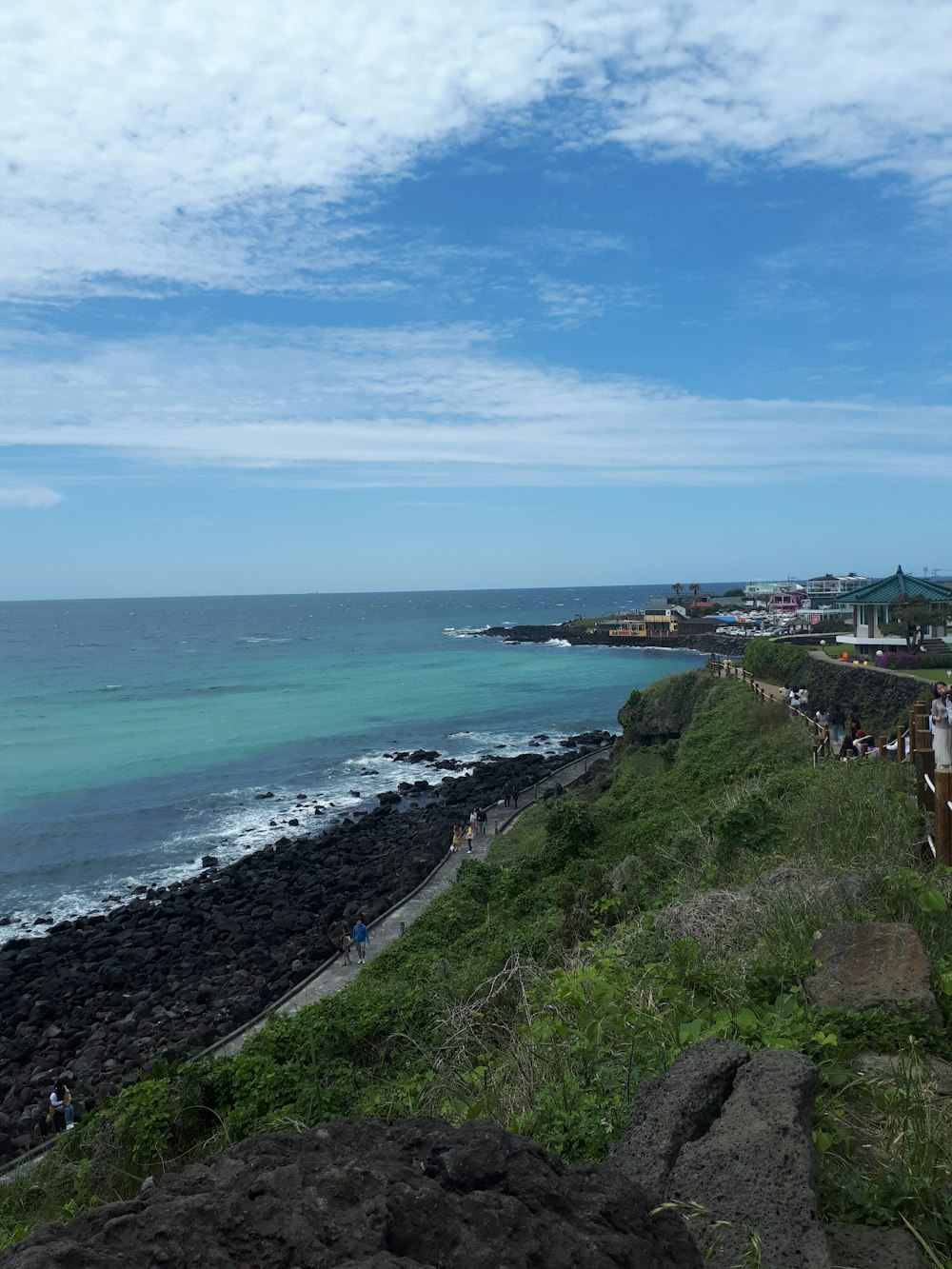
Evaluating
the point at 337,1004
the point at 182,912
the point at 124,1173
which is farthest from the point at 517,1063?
the point at 182,912

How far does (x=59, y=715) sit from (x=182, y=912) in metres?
40.9

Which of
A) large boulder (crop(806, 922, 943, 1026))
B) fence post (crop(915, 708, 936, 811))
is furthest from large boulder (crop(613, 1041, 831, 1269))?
fence post (crop(915, 708, 936, 811))

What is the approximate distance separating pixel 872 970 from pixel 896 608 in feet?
118

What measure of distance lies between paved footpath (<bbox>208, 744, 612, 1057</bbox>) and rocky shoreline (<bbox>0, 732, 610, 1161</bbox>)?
778 millimetres

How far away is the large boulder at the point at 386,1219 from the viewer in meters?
2.20

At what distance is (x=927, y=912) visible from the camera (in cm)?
588

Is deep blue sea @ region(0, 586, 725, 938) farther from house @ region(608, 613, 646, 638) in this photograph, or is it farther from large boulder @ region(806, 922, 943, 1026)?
large boulder @ region(806, 922, 943, 1026)

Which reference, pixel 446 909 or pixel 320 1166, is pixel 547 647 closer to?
pixel 446 909

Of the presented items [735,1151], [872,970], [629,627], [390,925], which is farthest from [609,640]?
[735,1151]

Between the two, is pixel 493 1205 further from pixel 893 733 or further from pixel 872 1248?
pixel 893 733

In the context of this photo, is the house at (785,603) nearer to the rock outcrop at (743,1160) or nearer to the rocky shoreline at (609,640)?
the rocky shoreline at (609,640)

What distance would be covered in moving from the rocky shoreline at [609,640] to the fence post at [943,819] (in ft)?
237

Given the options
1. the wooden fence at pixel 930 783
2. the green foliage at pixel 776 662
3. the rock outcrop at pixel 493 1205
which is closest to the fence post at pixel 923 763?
the wooden fence at pixel 930 783

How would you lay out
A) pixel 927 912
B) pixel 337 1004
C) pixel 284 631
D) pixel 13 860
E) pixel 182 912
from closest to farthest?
pixel 927 912
pixel 337 1004
pixel 182 912
pixel 13 860
pixel 284 631
